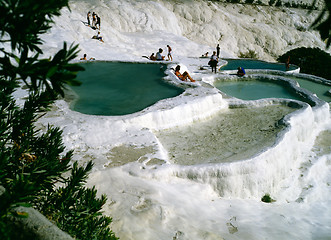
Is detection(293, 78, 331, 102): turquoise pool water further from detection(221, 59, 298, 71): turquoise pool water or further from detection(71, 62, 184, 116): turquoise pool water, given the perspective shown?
detection(71, 62, 184, 116): turquoise pool water

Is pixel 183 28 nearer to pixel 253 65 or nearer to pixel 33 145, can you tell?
pixel 253 65

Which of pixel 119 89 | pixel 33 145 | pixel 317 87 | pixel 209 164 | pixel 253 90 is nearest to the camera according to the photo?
pixel 33 145

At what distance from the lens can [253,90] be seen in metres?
13.1

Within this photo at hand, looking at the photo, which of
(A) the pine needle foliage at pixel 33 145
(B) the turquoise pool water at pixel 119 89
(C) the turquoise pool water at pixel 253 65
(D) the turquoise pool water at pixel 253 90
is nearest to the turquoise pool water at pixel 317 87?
(D) the turquoise pool water at pixel 253 90

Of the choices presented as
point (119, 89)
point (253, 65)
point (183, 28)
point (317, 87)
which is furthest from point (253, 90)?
point (183, 28)

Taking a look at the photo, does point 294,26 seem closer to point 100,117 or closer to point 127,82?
Answer: point 127,82

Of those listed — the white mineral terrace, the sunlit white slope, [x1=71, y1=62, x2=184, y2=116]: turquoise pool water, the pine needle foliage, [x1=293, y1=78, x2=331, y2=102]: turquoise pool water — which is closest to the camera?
the pine needle foliage

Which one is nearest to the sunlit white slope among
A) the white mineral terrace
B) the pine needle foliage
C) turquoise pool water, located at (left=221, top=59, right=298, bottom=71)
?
turquoise pool water, located at (left=221, top=59, right=298, bottom=71)

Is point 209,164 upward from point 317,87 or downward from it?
downward

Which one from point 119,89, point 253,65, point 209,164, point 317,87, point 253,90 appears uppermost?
point 317,87

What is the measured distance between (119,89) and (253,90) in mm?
6739

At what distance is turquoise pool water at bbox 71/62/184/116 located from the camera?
865 centimetres

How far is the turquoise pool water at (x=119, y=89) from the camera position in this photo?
865cm

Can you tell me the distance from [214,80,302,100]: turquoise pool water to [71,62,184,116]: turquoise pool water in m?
3.29
